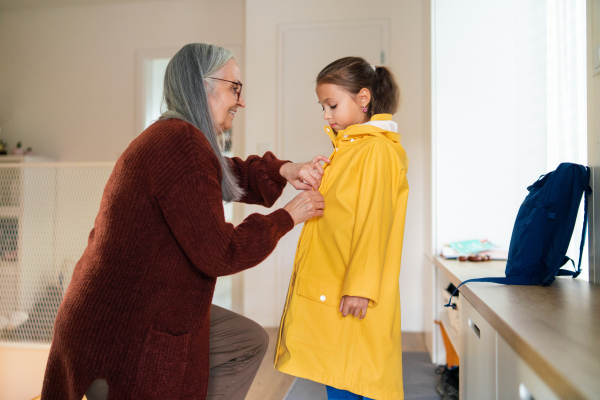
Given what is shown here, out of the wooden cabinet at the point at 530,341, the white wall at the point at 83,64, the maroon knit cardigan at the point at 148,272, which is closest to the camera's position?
the wooden cabinet at the point at 530,341

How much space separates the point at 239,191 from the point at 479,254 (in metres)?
1.36

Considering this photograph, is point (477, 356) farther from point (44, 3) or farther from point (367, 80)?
point (44, 3)

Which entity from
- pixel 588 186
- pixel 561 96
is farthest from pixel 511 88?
pixel 588 186

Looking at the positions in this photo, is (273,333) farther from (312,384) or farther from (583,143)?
(583,143)

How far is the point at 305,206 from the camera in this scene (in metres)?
1.32

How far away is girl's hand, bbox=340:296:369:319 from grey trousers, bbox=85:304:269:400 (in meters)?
0.33

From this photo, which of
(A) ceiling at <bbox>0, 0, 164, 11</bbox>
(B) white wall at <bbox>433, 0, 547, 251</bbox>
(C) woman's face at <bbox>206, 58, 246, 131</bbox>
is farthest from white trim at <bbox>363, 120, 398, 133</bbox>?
(A) ceiling at <bbox>0, 0, 164, 11</bbox>

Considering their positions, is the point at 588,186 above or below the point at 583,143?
below

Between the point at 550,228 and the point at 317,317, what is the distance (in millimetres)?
760

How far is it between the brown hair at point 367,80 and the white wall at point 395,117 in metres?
1.65

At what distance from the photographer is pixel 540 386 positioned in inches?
29.2

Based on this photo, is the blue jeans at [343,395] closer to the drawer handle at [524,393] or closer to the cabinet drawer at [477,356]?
the cabinet drawer at [477,356]

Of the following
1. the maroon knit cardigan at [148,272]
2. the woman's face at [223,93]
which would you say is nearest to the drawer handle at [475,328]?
the maroon knit cardigan at [148,272]

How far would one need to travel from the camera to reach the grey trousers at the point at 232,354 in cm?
137
